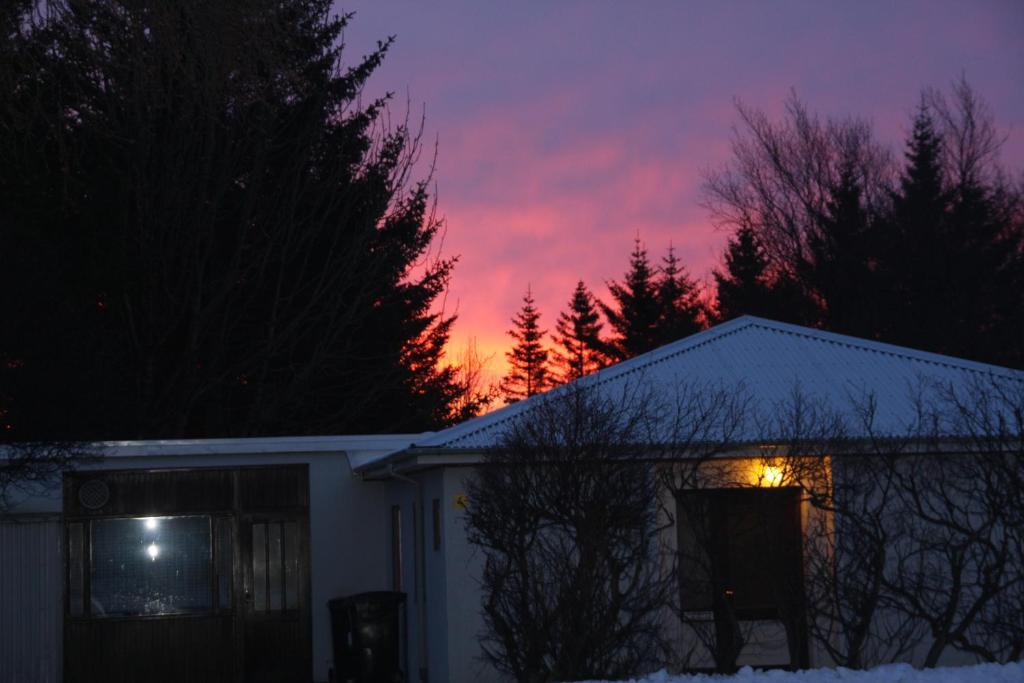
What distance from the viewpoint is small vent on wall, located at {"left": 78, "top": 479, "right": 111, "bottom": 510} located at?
18125 millimetres

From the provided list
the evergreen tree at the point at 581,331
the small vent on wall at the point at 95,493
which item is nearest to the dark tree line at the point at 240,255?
the small vent on wall at the point at 95,493

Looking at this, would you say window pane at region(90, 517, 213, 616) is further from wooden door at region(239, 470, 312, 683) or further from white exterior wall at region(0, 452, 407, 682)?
white exterior wall at region(0, 452, 407, 682)

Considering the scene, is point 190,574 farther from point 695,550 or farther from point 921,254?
point 921,254

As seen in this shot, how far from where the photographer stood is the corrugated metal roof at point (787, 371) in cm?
1520

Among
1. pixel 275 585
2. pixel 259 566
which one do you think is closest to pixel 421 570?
pixel 275 585

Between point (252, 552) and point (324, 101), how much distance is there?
44.1 ft

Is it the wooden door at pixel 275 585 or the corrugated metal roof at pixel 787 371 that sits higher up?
the corrugated metal roof at pixel 787 371

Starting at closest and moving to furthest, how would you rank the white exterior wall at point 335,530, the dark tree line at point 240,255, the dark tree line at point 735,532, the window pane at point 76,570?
the dark tree line at point 735,532 < the window pane at point 76,570 < the white exterior wall at point 335,530 < the dark tree line at point 240,255

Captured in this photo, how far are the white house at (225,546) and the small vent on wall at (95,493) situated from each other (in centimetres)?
2

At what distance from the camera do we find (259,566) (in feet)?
60.8

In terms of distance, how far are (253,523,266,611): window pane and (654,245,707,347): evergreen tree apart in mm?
33458

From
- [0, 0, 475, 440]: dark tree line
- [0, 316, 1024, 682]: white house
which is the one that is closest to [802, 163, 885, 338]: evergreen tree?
[0, 0, 475, 440]: dark tree line

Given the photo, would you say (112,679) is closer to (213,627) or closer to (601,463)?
(213,627)

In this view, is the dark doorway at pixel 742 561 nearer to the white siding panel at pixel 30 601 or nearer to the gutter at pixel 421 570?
the gutter at pixel 421 570
